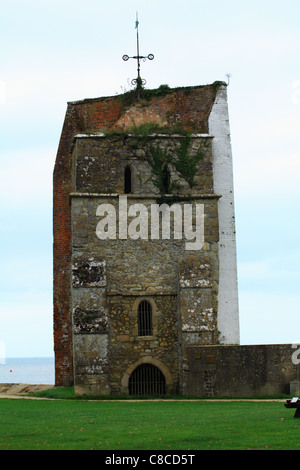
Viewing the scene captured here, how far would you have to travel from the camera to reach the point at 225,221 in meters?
23.8

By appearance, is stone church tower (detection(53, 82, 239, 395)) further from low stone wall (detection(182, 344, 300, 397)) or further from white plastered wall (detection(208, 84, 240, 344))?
low stone wall (detection(182, 344, 300, 397))

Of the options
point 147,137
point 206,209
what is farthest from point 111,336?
point 147,137

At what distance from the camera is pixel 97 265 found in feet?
73.4

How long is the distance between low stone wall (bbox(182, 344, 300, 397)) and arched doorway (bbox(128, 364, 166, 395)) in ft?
8.33

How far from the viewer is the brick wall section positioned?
995 inches

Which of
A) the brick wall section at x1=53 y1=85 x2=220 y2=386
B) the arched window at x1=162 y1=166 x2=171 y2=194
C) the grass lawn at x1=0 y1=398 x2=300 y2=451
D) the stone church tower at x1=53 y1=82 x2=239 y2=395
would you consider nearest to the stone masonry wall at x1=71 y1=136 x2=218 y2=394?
the stone church tower at x1=53 y1=82 x2=239 y2=395

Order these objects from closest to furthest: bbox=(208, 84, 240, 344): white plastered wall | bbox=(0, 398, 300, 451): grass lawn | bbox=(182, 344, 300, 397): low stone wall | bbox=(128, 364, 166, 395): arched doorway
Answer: bbox=(0, 398, 300, 451): grass lawn, bbox=(182, 344, 300, 397): low stone wall, bbox=(128, 364, 166, 395): arched doorway, bbox=(208, 84, 240, 344): white plastered wall

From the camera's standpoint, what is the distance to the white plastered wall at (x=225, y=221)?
23.3 meters

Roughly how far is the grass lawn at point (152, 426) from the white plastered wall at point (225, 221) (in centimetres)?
456

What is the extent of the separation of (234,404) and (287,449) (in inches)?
301

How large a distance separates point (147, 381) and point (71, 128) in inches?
378

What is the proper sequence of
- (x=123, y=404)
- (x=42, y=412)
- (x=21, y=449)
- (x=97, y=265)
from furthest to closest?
(x=97, y=265), (x=123, y=404), (x=42, y=412), (x=21, y=449)

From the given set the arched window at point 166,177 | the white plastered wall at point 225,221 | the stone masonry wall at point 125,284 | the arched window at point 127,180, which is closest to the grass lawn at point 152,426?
the stone masonry wall at point 125,284
